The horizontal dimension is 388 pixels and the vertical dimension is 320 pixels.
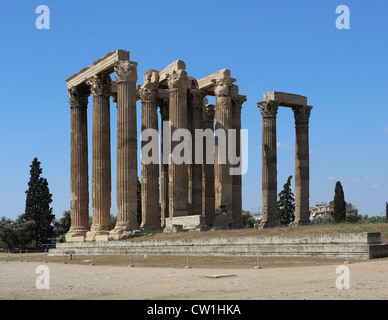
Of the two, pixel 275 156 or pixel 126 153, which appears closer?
pixel 126 153

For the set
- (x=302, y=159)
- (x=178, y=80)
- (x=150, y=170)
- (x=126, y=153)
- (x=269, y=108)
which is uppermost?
(x=178, y=80)

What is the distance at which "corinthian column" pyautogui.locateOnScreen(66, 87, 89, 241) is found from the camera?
170 ft

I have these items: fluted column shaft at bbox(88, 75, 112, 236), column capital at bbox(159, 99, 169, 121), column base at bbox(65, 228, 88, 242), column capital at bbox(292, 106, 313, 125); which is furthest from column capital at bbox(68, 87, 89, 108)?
column capital at bbox(292, 106, 313, 125)

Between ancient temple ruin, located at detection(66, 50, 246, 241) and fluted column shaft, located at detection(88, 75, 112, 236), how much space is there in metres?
0.09

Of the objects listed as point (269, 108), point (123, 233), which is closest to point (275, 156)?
point (269, 108)

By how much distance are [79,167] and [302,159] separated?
2194 cm

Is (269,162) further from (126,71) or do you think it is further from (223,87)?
(126,71)

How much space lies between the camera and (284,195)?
8069 centimetres

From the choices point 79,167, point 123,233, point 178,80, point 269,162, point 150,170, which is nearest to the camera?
point 123,233

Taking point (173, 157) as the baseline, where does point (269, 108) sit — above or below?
above

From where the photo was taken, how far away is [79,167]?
172 feet

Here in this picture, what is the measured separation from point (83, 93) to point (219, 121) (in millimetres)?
14934

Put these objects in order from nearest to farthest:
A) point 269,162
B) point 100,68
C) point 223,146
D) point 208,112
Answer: point 223,146 → point 100,68 → point 269,162 → point 208,112
